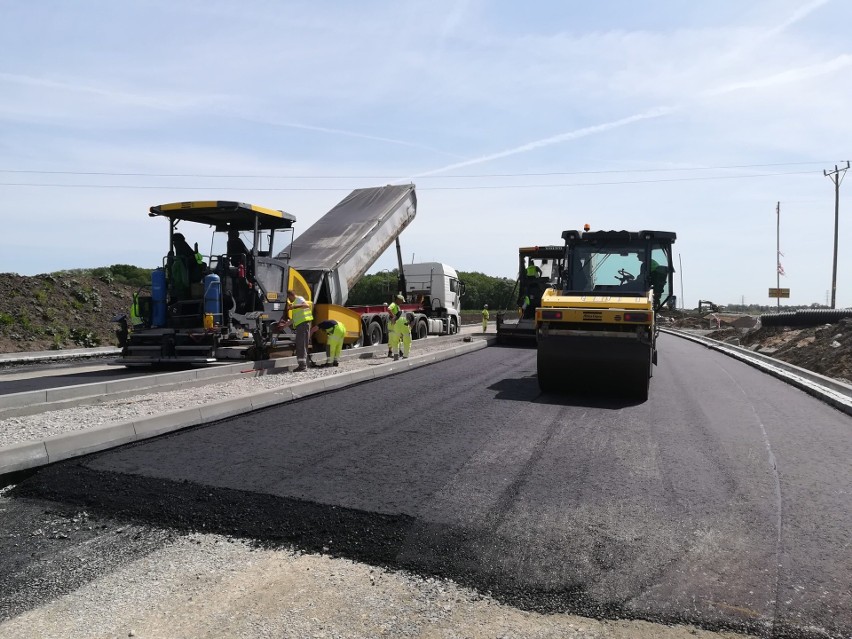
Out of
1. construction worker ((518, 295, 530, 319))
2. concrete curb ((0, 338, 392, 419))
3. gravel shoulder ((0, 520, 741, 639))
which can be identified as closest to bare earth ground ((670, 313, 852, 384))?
construction worker ((518, 295, 530, 319))

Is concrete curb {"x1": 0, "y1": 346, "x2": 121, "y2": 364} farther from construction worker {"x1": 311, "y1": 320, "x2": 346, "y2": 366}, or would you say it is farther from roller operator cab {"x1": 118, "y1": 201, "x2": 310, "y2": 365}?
construction worker {"x1": 311, "y1": 320, "x2": 346, "y2": 366}

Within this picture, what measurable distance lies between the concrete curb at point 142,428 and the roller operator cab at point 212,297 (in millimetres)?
2838

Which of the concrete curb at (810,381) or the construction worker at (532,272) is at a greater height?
the construction worker at (532,272)

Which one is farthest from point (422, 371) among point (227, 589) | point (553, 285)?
point (227, 589)

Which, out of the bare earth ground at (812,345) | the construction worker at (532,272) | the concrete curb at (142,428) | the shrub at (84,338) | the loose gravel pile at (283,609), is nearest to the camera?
the loose gravel pile at (283,609)

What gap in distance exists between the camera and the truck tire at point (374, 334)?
623 inches

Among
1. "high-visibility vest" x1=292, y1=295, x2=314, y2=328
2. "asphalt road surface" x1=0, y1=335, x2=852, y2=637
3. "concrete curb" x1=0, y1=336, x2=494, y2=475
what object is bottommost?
"asphalt road surface" x1=0, y1=335, x2=852, y2=637

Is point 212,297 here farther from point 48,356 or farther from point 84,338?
point 84,338

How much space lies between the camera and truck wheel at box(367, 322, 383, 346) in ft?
52.0

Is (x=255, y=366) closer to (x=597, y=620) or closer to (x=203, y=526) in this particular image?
(x=203, y=526)

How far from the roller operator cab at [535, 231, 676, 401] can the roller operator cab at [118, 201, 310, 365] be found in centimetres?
557

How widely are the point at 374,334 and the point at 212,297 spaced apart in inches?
223

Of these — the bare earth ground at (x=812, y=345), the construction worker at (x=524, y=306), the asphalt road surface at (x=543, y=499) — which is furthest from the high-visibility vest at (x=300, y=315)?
the bare earth ground at (x=812, y=345)

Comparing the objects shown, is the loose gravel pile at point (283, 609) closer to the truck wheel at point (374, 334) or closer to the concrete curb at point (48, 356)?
the truck wheel at point (374, 334)
